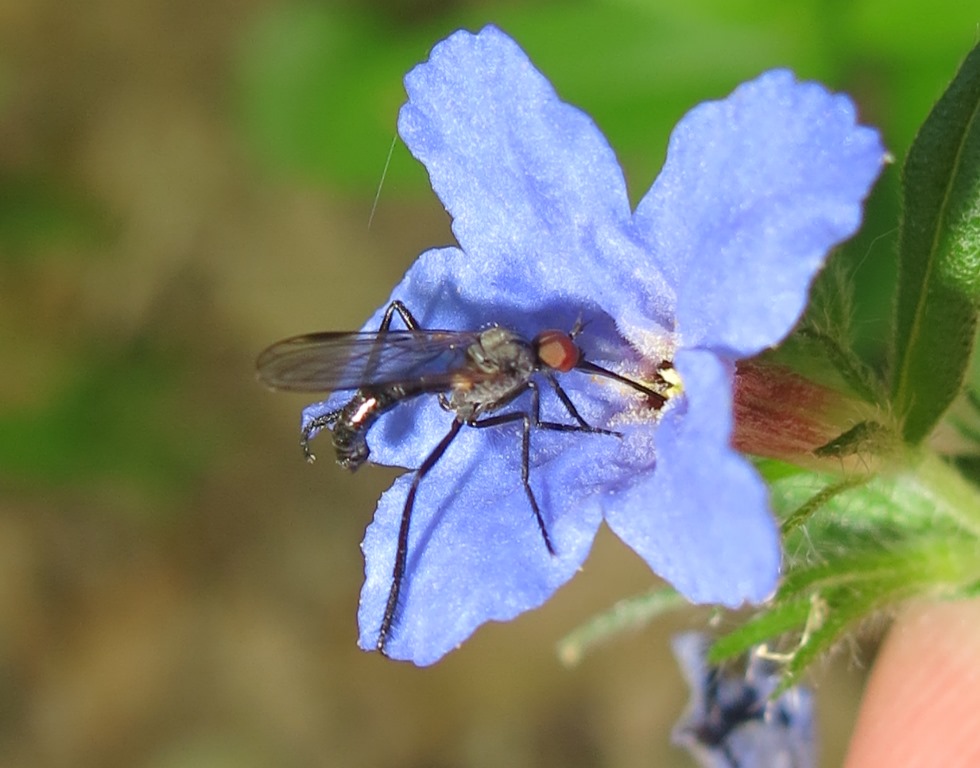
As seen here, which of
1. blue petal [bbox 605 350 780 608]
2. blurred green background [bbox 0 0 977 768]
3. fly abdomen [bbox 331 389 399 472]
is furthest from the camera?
blurred green background [bbox 0 0 977 768]

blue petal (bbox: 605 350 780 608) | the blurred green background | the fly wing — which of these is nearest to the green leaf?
blue petal (bbox: 605 350 780 608)

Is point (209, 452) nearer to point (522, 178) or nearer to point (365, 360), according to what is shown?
point (365, 360)

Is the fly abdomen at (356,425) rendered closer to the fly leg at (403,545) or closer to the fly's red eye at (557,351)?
the fly leg at (403,545)

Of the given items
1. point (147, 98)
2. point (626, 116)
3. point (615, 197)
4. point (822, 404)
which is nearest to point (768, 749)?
point (822, 404)

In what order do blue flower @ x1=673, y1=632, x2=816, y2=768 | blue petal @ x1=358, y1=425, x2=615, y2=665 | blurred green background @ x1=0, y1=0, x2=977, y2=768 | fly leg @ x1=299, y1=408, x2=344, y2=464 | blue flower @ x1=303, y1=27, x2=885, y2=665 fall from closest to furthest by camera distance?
blue flower @ x1=303, y1=27, x2=885, y2=665 < blue petal @ x1=358, y1=425, x2=615, y2=665 < fly leg @ x1=299, y1=408, x2=344, y2=464 < blue flower @ x1=673, y1=632, x2=816, y2=768 < blurred green background @ x1=0, y1=0, x2=977, y2=768

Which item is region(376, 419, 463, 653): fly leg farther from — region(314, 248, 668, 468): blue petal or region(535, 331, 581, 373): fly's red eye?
region(535, 331, 581, 373): fly's red eye

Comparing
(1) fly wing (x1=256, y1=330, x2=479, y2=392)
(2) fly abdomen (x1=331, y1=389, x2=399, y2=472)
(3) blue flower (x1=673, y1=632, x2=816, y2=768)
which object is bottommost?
(3) blue flower (x1=673, y1=632, x2=816, y2=768)

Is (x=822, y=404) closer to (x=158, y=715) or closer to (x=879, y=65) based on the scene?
(x=879, y=65)
